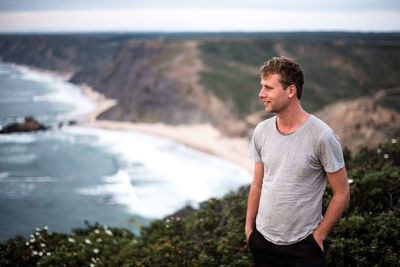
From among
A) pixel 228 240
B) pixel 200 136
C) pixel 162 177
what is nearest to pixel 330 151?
pixel 228 240

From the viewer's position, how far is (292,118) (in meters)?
2.42

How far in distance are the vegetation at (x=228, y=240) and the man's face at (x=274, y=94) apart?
270 centimetres

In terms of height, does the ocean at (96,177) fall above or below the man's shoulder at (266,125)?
below

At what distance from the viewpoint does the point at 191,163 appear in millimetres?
25859

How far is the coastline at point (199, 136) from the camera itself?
27950mm

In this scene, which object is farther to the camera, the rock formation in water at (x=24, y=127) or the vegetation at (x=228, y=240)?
the rock formation in water at (x=24, y=127)

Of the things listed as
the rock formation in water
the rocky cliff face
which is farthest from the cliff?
the rock formation in water

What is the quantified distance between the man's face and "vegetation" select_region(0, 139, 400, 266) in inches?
106

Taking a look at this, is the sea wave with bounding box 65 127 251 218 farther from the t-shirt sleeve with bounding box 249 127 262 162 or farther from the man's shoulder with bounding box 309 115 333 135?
the man's shoulder with bounding box 309 115 333 135

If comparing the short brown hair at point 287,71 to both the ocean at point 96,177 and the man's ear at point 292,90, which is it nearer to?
the man's ear at point 292,90

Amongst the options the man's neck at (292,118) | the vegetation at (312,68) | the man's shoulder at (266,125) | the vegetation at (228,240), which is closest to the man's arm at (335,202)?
the man's neck at (292,118)

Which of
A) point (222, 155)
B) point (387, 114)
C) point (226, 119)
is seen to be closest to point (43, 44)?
point (226, 119)

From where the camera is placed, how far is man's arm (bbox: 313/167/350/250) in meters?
2.26

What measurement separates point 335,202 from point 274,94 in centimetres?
94
